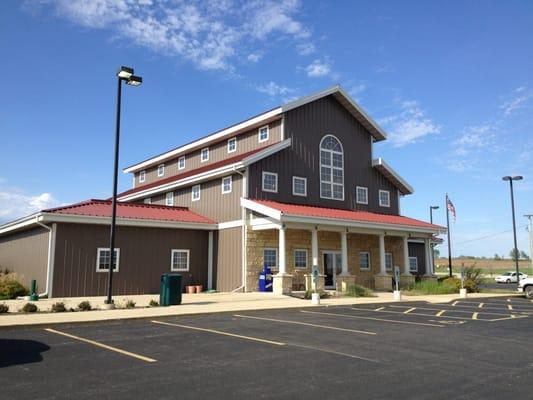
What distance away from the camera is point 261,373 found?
7035 mm

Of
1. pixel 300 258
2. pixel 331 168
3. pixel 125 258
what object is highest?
pixel 331 168

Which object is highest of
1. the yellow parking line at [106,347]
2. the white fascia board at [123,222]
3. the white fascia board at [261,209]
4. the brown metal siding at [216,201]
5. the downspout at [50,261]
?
the brown metal siding at [216,201]

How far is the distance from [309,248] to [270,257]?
2.71 meters

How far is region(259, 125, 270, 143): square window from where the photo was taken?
28380 mm

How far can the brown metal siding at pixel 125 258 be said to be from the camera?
2097 cm

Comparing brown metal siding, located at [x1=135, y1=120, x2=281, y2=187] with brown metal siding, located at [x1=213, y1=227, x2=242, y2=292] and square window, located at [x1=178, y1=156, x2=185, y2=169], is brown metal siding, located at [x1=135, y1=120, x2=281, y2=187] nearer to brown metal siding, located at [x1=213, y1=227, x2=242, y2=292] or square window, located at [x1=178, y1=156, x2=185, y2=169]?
square window, located at [x1=178, y1=156, x2=185, y2=169]

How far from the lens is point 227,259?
25.5m

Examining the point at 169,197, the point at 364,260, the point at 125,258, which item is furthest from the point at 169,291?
the point at 364,260

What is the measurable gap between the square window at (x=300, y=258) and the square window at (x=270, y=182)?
144 inches

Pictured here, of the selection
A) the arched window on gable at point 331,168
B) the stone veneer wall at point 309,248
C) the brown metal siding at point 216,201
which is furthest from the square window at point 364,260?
the brown metal siding at point 216,201

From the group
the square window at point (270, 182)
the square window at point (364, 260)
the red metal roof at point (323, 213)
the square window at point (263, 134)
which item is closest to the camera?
the red metal roof at point (323, 213)

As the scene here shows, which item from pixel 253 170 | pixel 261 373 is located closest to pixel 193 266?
pixel 253 170

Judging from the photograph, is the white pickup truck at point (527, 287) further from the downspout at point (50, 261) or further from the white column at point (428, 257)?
the downspout at point (50, 261)

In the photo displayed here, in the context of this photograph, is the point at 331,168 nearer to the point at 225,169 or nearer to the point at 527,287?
the point at 225,169
